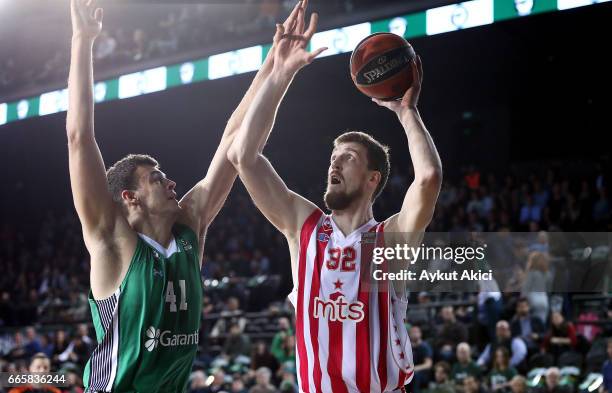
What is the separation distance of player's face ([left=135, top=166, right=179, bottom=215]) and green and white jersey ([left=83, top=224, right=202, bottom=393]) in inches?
8.1

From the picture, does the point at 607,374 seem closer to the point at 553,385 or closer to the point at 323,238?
the point at 553,385

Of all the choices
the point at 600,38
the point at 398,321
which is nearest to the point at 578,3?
the point at 600,38

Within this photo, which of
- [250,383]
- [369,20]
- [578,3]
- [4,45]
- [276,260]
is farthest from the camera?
[4,45]

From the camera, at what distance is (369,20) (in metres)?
10.8

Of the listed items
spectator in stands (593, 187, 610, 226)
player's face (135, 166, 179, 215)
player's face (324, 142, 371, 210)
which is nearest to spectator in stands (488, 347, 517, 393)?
spectator in stands (593, 187, 610, 226)

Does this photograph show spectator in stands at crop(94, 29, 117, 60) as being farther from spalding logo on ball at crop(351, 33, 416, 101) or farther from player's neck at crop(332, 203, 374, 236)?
player's neck at crop(332, 203, 374, 236)

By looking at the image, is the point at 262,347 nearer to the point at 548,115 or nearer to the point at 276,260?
the point at 276,260

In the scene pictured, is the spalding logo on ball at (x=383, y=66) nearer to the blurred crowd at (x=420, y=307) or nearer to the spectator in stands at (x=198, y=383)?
the blurred crowd at (x=420, y=307)

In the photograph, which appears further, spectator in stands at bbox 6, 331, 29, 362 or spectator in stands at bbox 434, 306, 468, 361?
spectator in stands at bbox 6, 331, 29, 362

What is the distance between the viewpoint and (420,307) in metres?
8.88

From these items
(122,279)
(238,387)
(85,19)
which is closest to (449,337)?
(238,387)

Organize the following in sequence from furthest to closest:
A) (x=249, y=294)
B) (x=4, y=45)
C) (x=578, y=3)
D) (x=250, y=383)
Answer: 1. (x=4, y=45)
2. (x=249, y=294)
3. (x=578, y=3)
4. (x=250, y=383)

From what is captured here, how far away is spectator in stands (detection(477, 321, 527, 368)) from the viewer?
764cm

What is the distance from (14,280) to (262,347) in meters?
8.81
